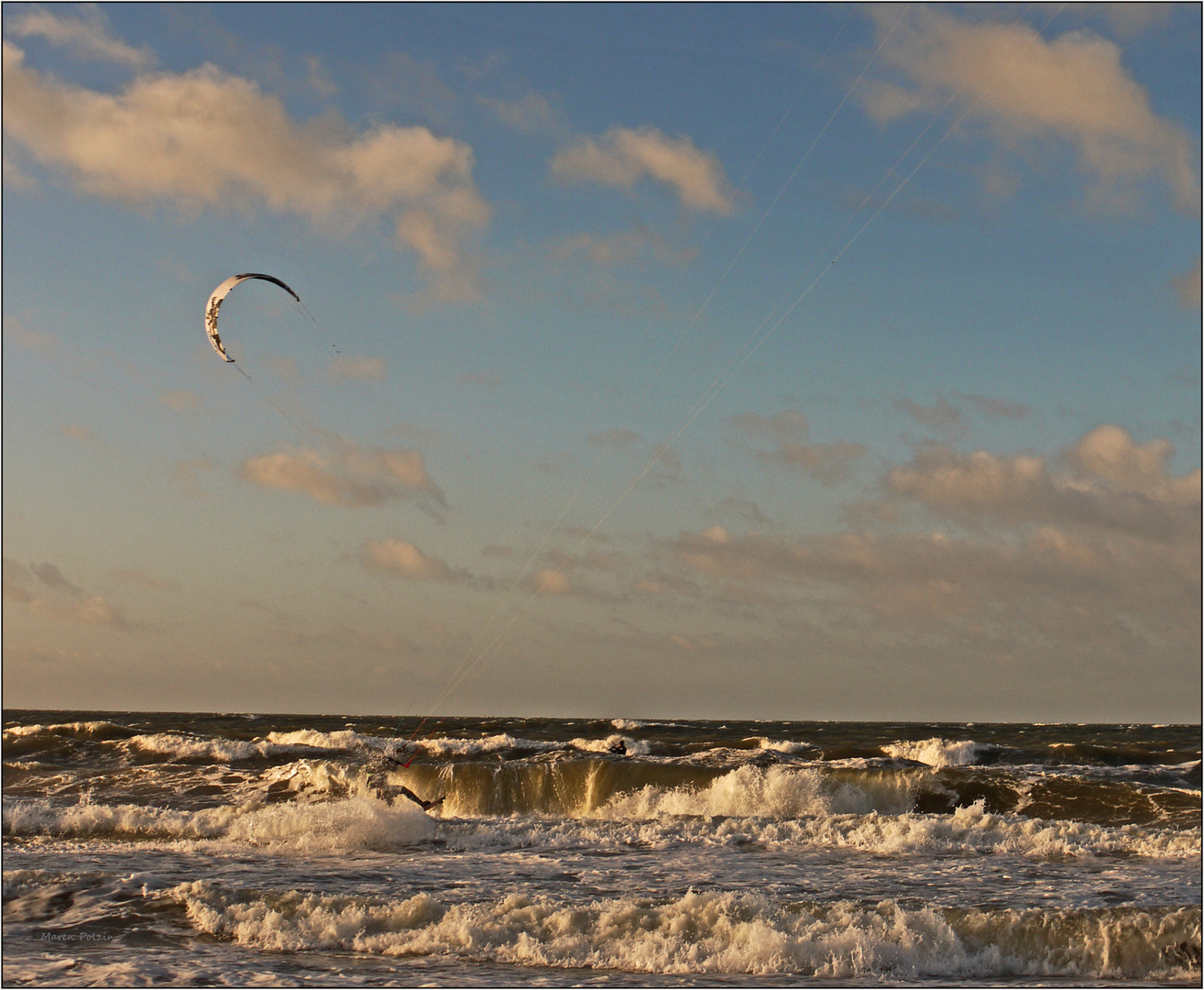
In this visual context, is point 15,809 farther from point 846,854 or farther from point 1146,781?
point 1146,781

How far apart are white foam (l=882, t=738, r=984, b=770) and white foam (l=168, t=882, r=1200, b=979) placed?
20877 mm

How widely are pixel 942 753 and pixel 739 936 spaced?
2408 cm

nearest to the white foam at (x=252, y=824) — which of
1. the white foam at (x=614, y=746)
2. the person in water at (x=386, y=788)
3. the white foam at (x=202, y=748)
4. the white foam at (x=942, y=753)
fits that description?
the person in water at (x=386, y=788)

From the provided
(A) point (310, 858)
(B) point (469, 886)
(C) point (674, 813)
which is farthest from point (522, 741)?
(B) point (469, 886)

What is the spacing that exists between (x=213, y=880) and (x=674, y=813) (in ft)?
36.6

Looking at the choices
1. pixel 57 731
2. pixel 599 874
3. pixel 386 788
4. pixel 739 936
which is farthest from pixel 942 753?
pixel 57 731

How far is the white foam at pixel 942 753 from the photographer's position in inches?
1287

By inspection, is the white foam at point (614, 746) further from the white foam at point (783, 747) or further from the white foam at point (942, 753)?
the white foam at point (942, 753)

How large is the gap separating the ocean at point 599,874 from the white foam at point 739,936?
0.03 meters

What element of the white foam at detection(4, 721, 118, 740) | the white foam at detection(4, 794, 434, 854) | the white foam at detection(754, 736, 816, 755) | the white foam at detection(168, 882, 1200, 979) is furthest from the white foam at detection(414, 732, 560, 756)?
the white foam at detection(168, 882, 1200, 979)

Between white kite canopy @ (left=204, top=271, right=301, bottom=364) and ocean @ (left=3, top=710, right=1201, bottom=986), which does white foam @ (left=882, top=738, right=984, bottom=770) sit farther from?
white kite canopy @ (left=204, top=271, right=301, bottom=364)

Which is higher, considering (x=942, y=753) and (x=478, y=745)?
(x=942, y=753)

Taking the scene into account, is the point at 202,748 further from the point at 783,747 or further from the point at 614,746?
the point at 783,747

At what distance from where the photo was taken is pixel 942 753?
108 ft
